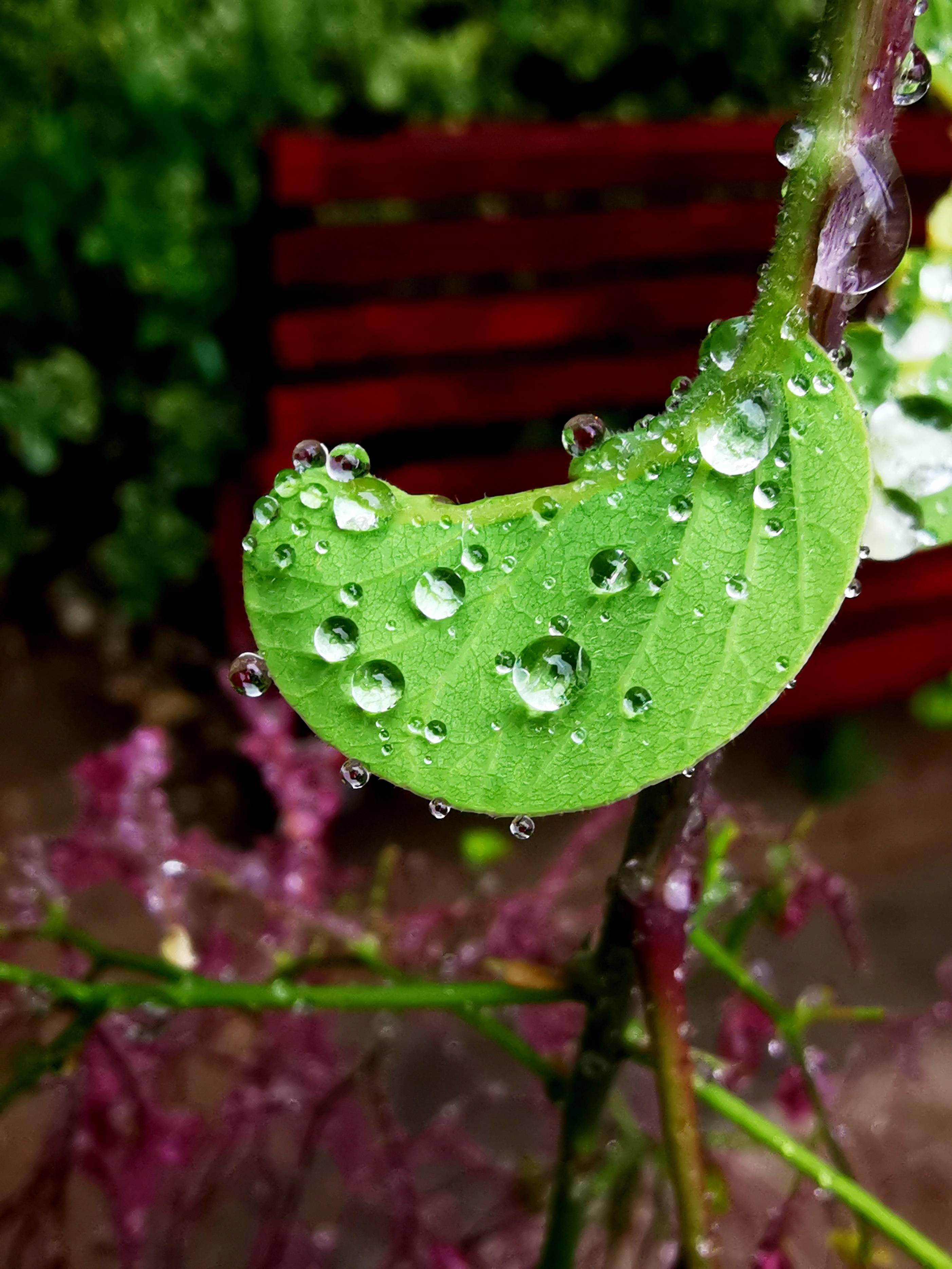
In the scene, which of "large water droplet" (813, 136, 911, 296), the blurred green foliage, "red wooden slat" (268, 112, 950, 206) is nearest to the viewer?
"large water droplet" (813, 136, 911, 296)

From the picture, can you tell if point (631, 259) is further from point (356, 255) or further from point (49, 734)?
point (49, 734)

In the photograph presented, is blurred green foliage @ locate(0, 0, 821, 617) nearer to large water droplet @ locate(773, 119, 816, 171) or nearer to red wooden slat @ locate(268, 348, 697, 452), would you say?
red wooden slat @ locate(268, 348, 697, 452)

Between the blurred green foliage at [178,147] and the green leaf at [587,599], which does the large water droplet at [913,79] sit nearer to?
the green leaf at [587,599]

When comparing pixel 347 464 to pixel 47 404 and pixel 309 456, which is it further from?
pixel 47 404

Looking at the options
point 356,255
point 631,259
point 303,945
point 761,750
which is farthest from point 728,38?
point 303,945

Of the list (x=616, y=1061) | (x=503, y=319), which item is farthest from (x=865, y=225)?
(x=503, y=319)

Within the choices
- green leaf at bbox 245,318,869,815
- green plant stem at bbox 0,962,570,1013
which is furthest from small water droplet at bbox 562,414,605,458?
green plant stem at bbox 0,962,570,1013

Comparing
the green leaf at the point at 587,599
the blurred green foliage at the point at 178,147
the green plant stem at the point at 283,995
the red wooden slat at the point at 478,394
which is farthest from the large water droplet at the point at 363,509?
the blurred green foliage at the point at 178,147
